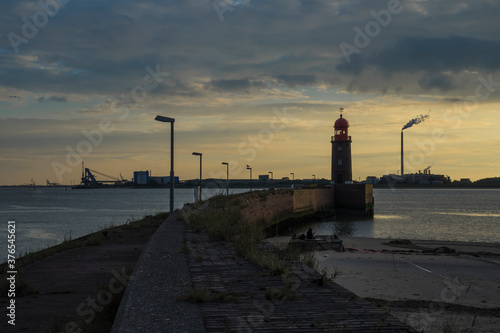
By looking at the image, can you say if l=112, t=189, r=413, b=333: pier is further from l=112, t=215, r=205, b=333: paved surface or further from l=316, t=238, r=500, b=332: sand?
l=316, t=238, r=500, b=332: sand

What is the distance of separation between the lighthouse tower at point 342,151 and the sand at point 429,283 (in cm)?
4910

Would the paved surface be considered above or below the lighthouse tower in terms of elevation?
below

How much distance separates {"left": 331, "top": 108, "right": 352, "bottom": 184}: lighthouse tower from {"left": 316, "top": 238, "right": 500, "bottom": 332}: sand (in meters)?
49.1

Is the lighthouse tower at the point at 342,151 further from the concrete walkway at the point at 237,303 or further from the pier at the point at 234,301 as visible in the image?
the concrete walkway at the point at 237,303

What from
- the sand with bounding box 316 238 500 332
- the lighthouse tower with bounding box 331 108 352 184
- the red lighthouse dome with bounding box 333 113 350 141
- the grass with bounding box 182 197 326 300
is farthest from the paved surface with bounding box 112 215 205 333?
the red lighthouse dome with bounding box 333 113 350 141

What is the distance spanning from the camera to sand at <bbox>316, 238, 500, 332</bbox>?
376 inches

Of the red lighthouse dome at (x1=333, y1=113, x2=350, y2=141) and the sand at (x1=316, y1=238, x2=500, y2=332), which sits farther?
the red lighthouse dome at (x1=333, y1=113, x2=350, y2=141)

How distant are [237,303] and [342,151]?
68.6 m

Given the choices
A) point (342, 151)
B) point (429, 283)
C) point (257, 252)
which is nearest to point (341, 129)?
point (342, 151)

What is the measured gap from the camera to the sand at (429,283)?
31.4ft

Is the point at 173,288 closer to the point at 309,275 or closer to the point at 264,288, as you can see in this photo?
the point at 264,288

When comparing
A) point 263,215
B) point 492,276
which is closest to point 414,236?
point 263,215

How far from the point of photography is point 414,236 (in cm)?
Answer: 4009

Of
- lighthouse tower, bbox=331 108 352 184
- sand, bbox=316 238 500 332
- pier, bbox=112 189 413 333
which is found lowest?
sand, bbox=316 238 500 332
